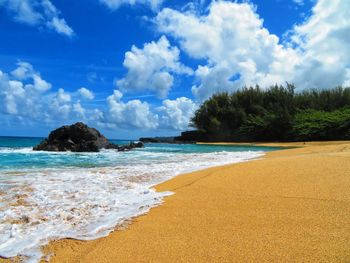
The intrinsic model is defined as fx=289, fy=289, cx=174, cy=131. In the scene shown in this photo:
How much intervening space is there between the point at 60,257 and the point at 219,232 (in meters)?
1.28

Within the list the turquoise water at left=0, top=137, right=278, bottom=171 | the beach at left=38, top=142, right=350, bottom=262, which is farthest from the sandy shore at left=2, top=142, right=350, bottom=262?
the turquoise water at left=0, top=137, right=278, bottom=171

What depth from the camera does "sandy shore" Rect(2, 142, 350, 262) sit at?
6.78 feet

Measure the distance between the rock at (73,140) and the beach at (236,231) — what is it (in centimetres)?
1571

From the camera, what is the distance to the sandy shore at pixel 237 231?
2.07 meters

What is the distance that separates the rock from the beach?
1571 cm

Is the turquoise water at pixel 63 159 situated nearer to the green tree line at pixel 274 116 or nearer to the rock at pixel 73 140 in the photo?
the rock at pixel 73 140

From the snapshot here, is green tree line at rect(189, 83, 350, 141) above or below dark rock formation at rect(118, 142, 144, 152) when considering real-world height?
above

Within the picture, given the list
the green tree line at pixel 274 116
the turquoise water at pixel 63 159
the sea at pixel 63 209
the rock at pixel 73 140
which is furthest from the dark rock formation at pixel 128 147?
the green tree line at pixel 274 116

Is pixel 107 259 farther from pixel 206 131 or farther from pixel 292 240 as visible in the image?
pixel 206 131

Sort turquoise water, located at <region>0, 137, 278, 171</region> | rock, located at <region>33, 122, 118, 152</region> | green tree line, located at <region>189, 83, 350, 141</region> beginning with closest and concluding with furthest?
turquoise water, located at <region>0, 137, 278, 171</region>, rock, located at <region>33, 122, 118, 152</region>, green tree line, located at <region>189, 83, 350, 141</region>

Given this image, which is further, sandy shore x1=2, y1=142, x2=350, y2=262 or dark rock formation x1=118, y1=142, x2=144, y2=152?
dark rock formation x1=118, y1=142, x2=144, y2=152

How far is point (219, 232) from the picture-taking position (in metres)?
2.48

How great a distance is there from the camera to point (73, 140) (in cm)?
1980

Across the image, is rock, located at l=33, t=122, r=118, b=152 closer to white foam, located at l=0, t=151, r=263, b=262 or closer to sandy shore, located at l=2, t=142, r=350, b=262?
white foam, located at l=0, t=151, r=263, b=262
